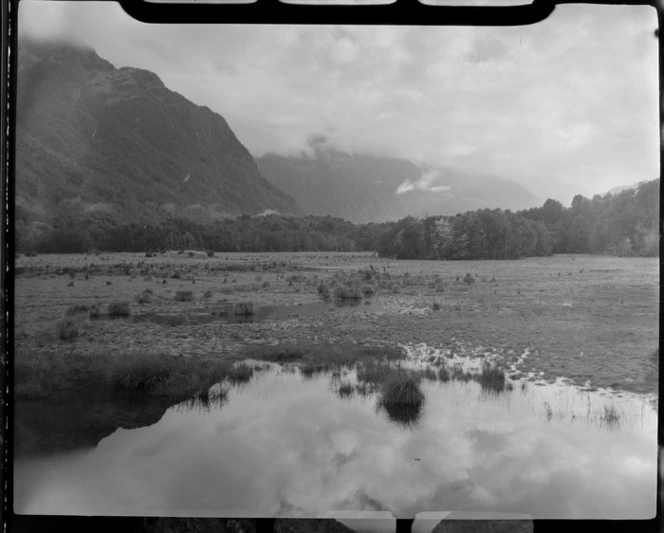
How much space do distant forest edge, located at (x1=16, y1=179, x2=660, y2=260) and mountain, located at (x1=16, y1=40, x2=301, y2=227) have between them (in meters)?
0.08

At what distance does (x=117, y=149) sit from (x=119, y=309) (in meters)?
0.90

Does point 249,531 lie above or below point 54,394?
below

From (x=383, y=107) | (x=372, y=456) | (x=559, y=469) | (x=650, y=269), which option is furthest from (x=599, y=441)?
(x=383, y=107)

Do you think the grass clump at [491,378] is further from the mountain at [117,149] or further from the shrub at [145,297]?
the shrub at [145,297]

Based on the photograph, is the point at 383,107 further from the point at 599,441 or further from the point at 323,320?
the point at 599,441

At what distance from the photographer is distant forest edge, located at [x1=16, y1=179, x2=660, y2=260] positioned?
3.01 m

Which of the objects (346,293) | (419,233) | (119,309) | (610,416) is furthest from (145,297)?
(610,416)

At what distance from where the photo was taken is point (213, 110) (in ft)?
10.2

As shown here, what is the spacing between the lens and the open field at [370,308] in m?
3.01

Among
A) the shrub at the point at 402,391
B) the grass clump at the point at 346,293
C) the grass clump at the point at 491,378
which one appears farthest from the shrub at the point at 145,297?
the grass clump at the point at 491,378

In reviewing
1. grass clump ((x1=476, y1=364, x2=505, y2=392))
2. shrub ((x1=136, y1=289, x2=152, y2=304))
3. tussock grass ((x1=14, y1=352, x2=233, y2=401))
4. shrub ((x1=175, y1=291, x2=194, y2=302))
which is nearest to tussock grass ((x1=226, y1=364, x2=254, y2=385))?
tussock grass ((x1=14, y1=352, x2=233, y2=401))

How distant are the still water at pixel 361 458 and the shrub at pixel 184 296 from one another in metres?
0.60

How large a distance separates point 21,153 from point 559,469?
3.23m

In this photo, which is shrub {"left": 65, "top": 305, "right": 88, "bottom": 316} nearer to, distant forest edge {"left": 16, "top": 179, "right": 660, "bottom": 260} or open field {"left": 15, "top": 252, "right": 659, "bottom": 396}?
open field {"left": 15, "top": 252, "right": 659, "bottom": 396}
